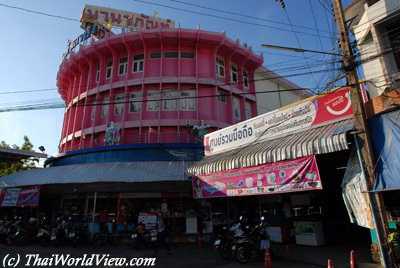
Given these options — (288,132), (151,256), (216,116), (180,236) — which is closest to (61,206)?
(180,236)

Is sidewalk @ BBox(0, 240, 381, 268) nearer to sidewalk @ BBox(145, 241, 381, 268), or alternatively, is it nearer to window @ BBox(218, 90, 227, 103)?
sidewalk @ BBox(145, 241, 381, 268)

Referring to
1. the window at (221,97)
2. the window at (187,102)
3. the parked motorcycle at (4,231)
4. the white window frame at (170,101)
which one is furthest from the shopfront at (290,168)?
the parked motorcycle at (4,231)

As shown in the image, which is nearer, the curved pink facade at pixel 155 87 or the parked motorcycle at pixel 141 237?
the parked motorcycle at pixel 141 237

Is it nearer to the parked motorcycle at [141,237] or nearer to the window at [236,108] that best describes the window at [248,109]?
the window at [236,108]

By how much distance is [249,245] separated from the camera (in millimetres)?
9336

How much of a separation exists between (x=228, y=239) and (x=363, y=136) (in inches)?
223

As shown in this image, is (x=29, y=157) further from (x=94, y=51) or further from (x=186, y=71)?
(x=186, y=71)

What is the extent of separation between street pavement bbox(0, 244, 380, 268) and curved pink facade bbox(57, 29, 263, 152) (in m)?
8.07

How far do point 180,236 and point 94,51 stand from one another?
16004 mm

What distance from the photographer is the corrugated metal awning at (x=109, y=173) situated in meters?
14.7

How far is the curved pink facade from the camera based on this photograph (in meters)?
20.2

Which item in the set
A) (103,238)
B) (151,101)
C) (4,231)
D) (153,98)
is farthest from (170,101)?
(4,231)

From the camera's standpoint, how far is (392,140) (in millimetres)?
7660

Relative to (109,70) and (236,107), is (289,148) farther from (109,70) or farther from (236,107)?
(109,70)
